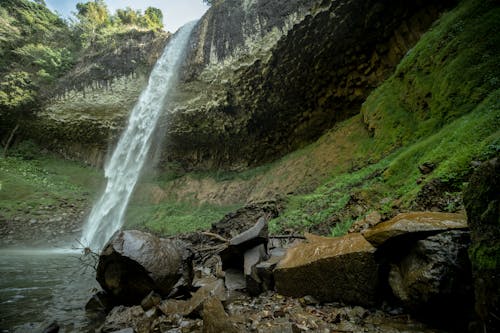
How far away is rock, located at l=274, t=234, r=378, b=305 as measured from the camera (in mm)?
2488

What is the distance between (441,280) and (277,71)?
47.8ft

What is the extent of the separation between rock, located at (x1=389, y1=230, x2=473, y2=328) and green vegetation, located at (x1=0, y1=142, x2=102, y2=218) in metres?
22.1

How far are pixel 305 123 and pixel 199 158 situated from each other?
10.4 meters

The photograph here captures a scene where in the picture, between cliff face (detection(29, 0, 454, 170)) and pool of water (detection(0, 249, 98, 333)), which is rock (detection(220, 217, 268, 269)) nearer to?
pool of water (detection(0, 249, 98, 333))

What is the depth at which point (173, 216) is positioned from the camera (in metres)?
16.6

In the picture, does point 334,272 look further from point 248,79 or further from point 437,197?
point 248,79

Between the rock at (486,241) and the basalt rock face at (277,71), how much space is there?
12.7 meters

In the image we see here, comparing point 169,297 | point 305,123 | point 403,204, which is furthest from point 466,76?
point 305,123

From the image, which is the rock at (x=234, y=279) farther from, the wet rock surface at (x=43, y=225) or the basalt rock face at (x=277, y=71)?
the wet rock surface at (x=43, y=225)

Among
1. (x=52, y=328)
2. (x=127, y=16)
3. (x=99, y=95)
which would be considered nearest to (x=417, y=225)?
(x=52, y=328)

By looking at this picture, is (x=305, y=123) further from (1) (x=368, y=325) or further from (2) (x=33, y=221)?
(2) (x=33, y=221)

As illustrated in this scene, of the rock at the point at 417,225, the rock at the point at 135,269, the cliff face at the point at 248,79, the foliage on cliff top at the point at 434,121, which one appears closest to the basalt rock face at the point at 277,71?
the cliff face at the point at 248,79

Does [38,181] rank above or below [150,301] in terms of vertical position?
above

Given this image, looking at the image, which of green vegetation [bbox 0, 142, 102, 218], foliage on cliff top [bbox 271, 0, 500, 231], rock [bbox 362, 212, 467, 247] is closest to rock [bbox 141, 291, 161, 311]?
rock [bbox 362, 212, 467, 247]
